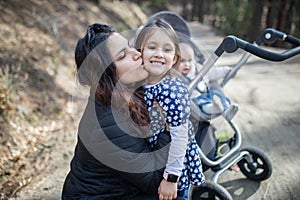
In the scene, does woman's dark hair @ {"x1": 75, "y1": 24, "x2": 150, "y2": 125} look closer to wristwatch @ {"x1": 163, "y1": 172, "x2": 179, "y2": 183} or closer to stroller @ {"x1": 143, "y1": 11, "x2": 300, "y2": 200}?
wristwatch @ {"x1": 163, "y1": 172, "x2": 179, "y2": 183}

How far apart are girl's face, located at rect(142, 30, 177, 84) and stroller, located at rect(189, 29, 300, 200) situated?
41cm

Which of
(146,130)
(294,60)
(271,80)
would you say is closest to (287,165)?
(146,130)

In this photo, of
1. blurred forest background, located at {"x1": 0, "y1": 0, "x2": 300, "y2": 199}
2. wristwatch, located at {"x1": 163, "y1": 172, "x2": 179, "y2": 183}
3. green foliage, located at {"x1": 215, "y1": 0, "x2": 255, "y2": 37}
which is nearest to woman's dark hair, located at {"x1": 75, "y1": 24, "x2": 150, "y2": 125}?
wristwatch, located at {"x1": 163, "y1": 172, "x2": 179, "y2": 183}

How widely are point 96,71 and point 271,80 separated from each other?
460 cm

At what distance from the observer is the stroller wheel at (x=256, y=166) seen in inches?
97.4

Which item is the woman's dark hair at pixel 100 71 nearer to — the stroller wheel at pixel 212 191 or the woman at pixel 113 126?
the woman at pixel 113 126

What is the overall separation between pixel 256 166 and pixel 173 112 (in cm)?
139

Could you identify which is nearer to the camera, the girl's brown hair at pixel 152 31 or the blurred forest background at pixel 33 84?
the girl's brown hair at pixel 152 31

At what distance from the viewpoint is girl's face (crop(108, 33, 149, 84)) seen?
5.00ft

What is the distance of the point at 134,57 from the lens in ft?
5.09

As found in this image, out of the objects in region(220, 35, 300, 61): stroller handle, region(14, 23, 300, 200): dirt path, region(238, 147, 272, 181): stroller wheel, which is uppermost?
region(220, 35, 300, 61): stroller handle

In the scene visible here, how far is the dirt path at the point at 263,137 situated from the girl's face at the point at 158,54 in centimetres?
141

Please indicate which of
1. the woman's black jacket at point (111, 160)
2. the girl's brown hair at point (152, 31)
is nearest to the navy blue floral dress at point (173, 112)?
the woman's black jacket at point (111, 160)

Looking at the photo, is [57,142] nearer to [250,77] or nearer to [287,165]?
[287,165]
